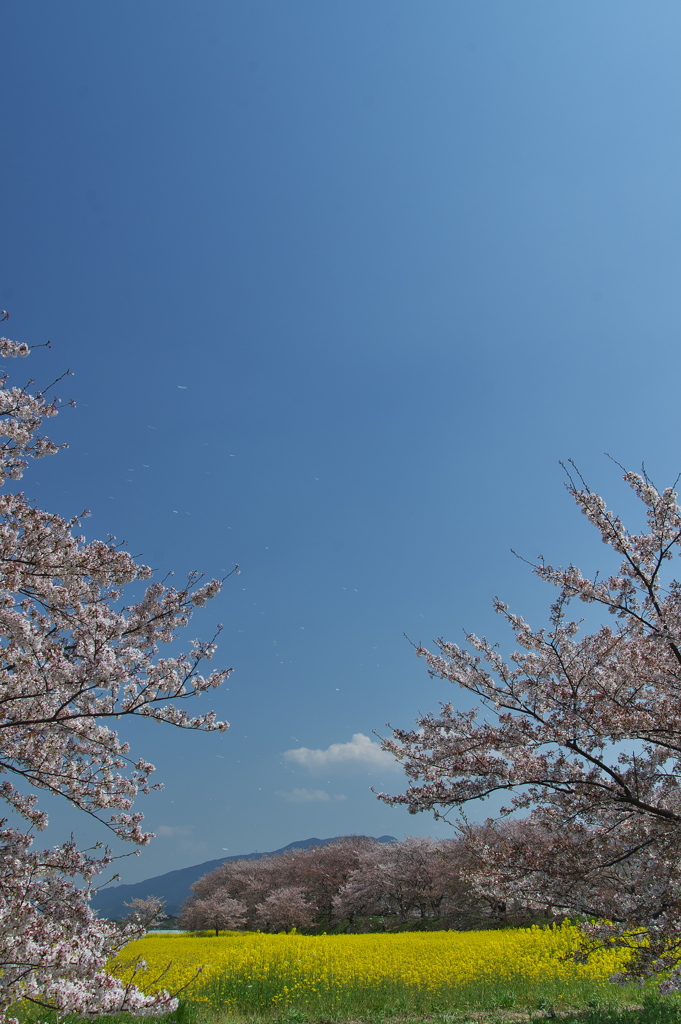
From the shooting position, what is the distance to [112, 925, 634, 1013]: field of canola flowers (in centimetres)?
1033

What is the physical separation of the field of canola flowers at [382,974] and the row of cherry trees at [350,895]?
14.7 metres

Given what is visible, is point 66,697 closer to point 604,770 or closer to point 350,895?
point 604,770

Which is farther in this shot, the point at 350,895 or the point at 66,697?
the point at 350,895

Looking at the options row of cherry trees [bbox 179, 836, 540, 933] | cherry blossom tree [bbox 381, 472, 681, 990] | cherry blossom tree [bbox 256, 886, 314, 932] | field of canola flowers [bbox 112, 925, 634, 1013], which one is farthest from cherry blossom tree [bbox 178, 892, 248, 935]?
cherry blossom tree [bbox 381, 472, 681, 990]

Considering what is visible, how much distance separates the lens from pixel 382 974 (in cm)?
1157

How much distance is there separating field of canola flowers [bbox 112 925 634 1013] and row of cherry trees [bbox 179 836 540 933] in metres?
14.7

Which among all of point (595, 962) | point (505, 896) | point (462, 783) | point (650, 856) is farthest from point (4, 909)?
point (595, 962)

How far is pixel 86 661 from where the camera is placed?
16.5 ft

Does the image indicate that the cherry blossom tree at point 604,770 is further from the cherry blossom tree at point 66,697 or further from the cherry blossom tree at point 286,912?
the cherry blossom tree at point 286,912

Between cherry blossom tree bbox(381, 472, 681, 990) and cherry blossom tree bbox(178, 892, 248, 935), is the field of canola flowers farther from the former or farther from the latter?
cherry blossom tree bbox(178, 892, 248, 935)

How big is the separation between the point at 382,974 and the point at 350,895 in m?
30.2

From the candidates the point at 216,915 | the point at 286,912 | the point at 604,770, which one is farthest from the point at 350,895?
the point at 604,770

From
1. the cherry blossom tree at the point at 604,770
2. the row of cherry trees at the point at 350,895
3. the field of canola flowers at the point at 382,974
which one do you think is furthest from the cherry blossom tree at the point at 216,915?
the cherry blossom tree at the point at 604,770

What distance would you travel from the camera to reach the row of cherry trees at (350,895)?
1186 inches
